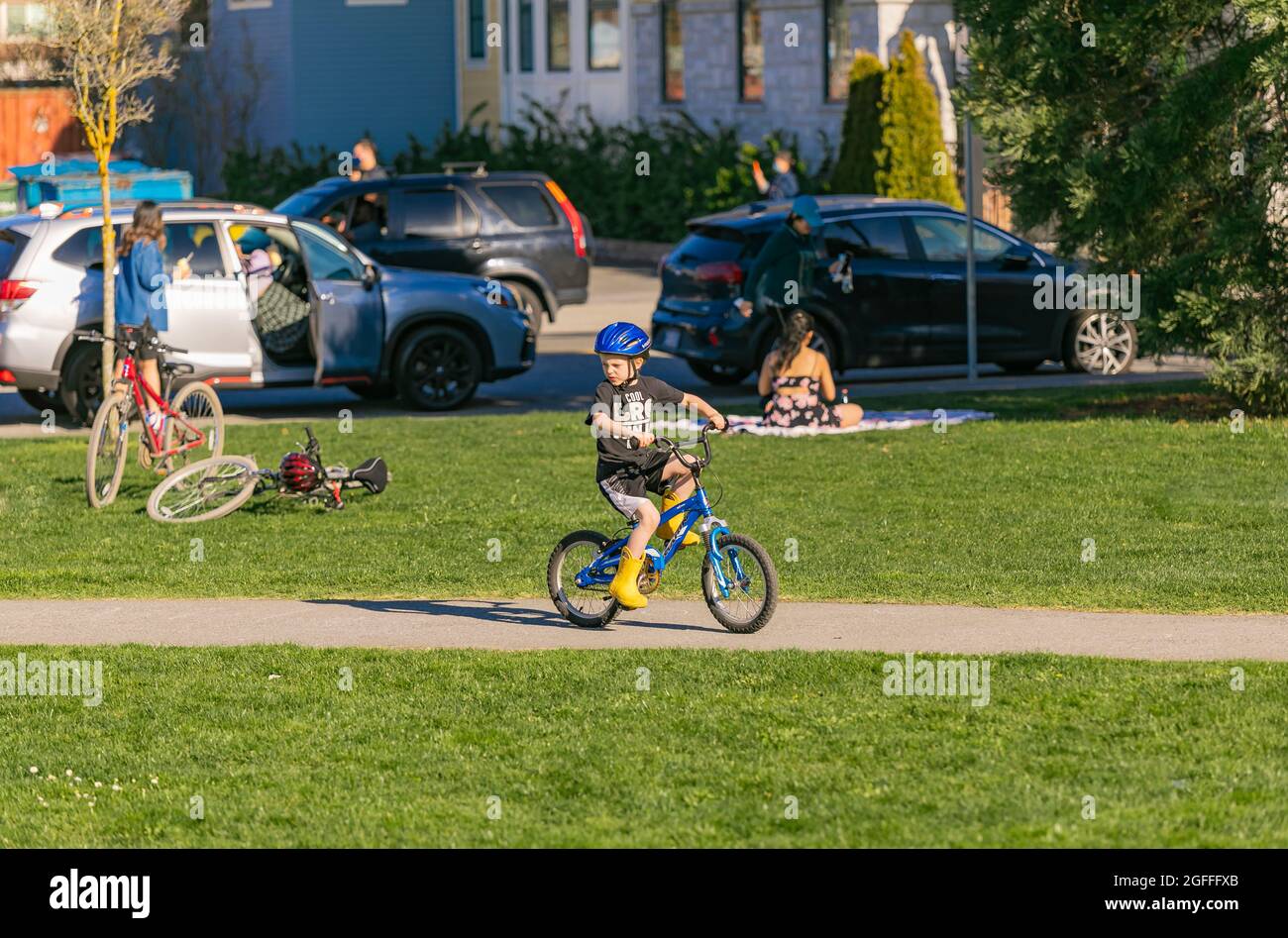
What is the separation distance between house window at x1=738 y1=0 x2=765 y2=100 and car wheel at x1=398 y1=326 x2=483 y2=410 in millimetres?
16274

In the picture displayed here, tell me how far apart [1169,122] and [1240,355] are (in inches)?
71.3

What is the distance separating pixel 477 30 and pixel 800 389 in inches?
1036

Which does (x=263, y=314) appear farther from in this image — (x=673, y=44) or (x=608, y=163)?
(x=673, y=44)

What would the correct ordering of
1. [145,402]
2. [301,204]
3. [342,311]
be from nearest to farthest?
[145,402] < [342,311] < [301,204]

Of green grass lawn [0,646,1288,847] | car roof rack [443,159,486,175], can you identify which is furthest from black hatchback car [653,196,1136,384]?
green grass lawn [0,646,1288,847]

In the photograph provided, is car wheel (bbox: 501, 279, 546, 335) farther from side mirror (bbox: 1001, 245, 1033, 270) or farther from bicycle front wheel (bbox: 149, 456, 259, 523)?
bicycle front wheel (bbox: 149, 456, 259, 523)

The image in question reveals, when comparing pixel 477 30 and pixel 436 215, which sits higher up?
pixel 477 30

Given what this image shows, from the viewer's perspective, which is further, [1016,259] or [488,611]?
[1016,259]

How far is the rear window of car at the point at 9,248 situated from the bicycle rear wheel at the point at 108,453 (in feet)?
14.4

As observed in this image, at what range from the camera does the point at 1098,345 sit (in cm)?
2058

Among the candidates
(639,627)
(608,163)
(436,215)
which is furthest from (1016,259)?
(608,163)

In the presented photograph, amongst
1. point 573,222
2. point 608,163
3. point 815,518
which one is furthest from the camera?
point 608,163

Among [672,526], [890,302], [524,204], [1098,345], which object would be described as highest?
[524,204]
